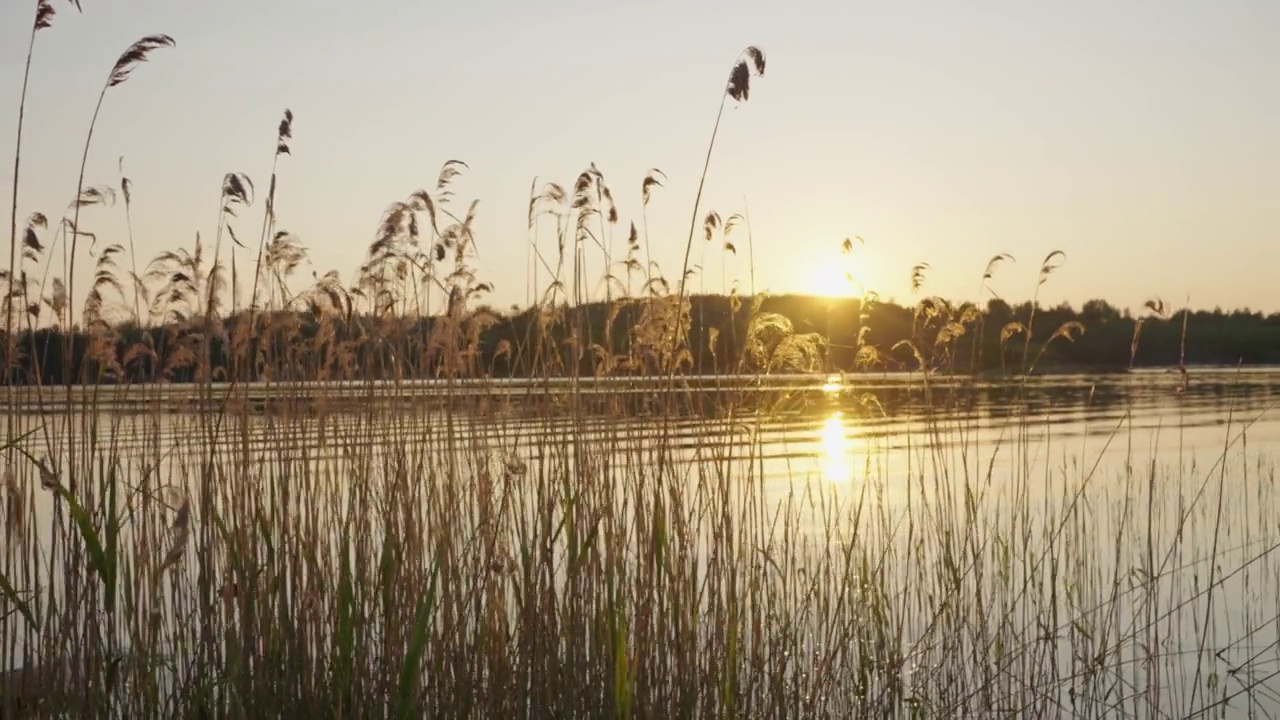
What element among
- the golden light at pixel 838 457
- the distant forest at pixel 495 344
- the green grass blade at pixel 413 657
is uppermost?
the distant forest at pixel 495 344

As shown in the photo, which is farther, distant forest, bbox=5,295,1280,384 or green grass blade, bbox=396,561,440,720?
distant forest, bbox=5,295,1280,384

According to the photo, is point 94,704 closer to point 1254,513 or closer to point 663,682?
point 663,682

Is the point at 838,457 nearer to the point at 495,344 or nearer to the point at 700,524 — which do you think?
the point at 700,524

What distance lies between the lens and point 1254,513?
755 centimetres

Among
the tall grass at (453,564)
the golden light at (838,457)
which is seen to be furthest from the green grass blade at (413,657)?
the golden light at (838,457)

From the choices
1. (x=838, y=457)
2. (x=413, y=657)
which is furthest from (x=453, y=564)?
(x=838, y=457)

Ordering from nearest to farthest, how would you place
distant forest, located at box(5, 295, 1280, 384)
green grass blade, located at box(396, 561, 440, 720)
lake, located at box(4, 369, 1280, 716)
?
green grass blade, located at box(396, 561, 440, 720) → lake, located at box(4, 369, 1280, 716) → distant forest, located at box(5, 295, 1280, 384)

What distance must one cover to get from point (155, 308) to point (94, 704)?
5.93 ft

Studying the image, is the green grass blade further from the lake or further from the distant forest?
the distant forest

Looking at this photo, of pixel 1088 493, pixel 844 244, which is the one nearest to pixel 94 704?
pixel 844 244

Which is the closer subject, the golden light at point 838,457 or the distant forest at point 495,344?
the distant forest at point 495,344

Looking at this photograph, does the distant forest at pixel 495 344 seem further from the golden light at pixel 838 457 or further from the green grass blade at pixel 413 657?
the golden light at pixel 838 457

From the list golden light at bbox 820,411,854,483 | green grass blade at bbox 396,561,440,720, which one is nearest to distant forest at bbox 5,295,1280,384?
green grass blade at bbox 396,561,440,720

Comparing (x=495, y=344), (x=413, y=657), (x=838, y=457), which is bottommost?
(x=838, y=457)
